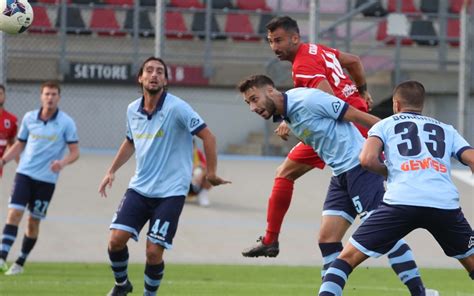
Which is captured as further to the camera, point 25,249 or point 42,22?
point 42,22

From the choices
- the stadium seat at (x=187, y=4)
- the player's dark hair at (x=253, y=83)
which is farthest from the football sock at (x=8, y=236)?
the stadium seat at (x=187, y=4)

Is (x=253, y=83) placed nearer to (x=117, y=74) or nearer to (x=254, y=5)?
(x=117, y=74)

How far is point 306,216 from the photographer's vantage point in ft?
61.6

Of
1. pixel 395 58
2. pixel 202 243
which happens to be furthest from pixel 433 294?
pixel 395 58

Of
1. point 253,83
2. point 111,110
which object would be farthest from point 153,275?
point 111,110

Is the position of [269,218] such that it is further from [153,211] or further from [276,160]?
[276,160]

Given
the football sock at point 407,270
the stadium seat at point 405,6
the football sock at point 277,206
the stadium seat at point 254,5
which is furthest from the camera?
the stadium seat at point 405,6

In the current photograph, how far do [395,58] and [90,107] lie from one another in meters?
5.79

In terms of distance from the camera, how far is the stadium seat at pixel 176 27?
22641mm

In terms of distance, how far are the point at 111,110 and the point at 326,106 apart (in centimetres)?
1290

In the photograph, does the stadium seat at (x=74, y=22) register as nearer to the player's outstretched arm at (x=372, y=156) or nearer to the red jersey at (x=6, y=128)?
the red jersey at (x=6, y=128)

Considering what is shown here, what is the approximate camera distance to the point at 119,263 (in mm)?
10641

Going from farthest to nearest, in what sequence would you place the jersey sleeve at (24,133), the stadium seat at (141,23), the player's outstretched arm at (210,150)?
the stadium seat at (141,23) < the jersey sleeve at (24,133) < the player's outstretched arm at (210,150)

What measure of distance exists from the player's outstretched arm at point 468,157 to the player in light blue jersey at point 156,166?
103 inches
